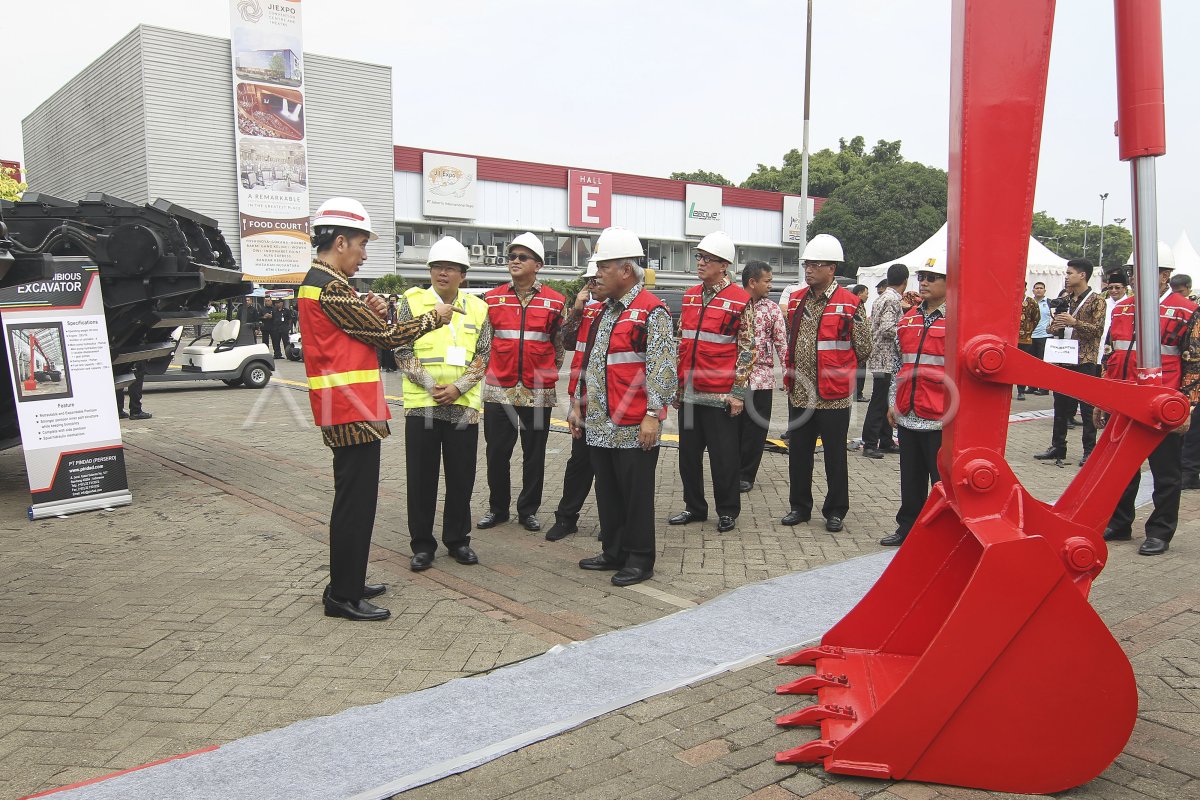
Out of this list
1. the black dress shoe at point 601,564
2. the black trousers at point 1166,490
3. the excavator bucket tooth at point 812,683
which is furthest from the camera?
the black trousers at point 1166,490

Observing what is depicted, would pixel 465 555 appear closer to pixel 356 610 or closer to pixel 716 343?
pixel 356 610

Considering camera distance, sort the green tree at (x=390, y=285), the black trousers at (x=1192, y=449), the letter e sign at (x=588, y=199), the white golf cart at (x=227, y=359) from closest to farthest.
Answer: the black trousers at (x=1192, y=449) < the white golf cart at (x=227, y=359) < the green tree at (x=390, y=285) < the letter e sign at (x=588, y=199)

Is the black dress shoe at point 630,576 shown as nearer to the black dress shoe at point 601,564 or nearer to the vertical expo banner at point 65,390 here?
the black dress shoe at point 601,564

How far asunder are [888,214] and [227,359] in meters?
38.2

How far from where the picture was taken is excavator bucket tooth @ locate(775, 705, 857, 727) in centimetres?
328

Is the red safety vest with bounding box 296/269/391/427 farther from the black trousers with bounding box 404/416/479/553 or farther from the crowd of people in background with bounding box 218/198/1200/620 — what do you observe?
the black trousers with bounding box 404/416/479/553

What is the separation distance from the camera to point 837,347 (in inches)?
261

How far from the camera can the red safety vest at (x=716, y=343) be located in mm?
6734

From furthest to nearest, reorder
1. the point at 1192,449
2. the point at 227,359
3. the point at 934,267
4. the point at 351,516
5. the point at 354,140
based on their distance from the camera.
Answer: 1. the point at 354,140
2. the point at 227,359
3. the point at 1192,449
4. the point at 934,267
5. the point at 351,516

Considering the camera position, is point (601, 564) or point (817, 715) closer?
point (817, 715)

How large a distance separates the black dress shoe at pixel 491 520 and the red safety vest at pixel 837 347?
2618 millimetres

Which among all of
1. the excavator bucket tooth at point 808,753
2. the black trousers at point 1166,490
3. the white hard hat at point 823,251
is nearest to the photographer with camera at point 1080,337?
the black trousers at point 1166,490

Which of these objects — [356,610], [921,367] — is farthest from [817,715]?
[921,367]

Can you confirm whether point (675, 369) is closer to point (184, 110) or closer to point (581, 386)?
point (581, 386)
